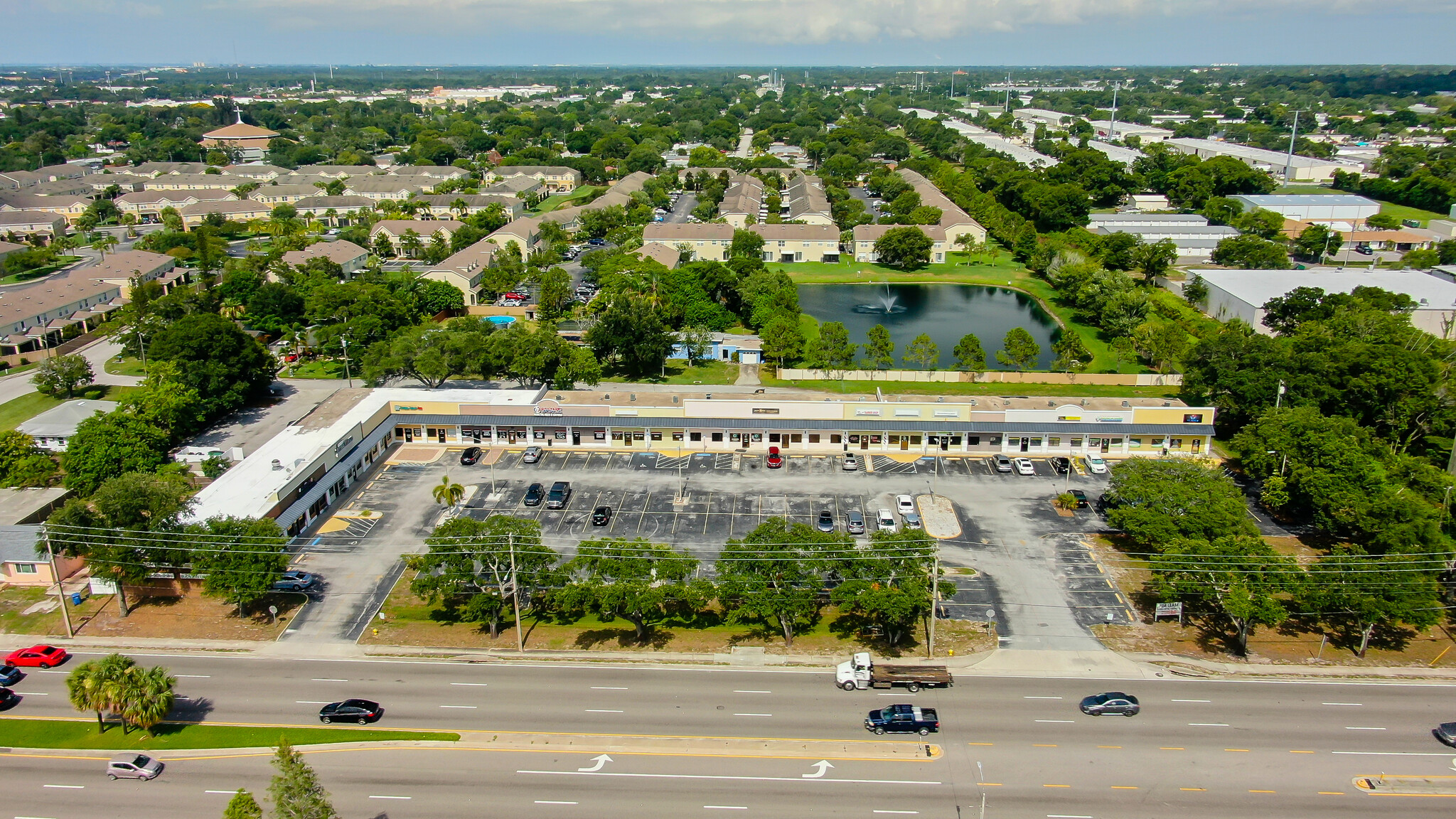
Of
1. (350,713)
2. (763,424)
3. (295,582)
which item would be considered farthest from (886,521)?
(295,582)

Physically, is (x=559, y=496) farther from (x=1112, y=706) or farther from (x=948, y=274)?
(x=948, y=274)

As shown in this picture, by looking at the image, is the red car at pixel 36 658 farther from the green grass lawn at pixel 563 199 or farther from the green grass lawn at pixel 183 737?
the green grass lawn at pixel 563 199

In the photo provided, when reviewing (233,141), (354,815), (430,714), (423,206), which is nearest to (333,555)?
(430,714)

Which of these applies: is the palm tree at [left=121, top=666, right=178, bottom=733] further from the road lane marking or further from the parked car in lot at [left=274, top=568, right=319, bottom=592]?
the road lane marking

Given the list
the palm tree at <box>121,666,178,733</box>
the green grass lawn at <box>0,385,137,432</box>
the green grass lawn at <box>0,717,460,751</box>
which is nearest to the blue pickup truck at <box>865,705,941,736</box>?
the green grass lawn at <box>0,717,460,751</box>

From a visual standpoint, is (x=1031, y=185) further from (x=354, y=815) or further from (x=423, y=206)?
(x=354, y=815)

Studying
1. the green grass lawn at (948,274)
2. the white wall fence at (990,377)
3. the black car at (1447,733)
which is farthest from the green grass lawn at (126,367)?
the black car at (1447,733)
